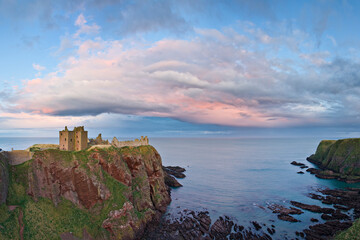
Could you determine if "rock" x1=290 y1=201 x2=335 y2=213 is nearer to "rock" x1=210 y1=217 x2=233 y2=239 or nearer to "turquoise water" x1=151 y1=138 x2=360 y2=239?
"turquoise water" x1=151 y1=138 x2=360 y2=239

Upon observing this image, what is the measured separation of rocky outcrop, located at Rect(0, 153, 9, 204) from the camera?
130ft

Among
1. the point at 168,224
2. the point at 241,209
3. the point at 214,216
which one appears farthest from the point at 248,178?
the point at 168,224

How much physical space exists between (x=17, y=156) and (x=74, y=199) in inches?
621

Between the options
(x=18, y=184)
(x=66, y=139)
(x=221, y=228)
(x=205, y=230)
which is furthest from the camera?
(x=66, y=139)

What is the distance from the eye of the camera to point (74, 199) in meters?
48.8

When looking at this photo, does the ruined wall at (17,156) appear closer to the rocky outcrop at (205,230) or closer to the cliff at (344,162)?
the rocky outcrop at (205,230)

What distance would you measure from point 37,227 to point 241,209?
184ft

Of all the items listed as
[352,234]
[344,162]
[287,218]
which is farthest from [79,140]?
[344,162]

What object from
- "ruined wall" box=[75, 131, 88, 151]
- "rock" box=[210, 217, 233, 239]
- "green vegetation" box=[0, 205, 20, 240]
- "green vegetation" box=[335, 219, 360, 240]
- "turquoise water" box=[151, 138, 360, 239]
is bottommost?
"turquoise water" box=[151, 138, 360, 239]

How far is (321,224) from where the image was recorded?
55.9 meters

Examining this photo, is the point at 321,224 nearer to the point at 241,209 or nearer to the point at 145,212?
the point at 241,209

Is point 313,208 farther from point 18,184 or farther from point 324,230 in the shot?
point 18,184

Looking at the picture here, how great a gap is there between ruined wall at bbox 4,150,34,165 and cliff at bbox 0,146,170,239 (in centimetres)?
121

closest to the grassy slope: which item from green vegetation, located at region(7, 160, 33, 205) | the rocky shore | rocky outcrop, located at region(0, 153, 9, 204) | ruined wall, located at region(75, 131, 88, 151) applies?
the rocky shore
